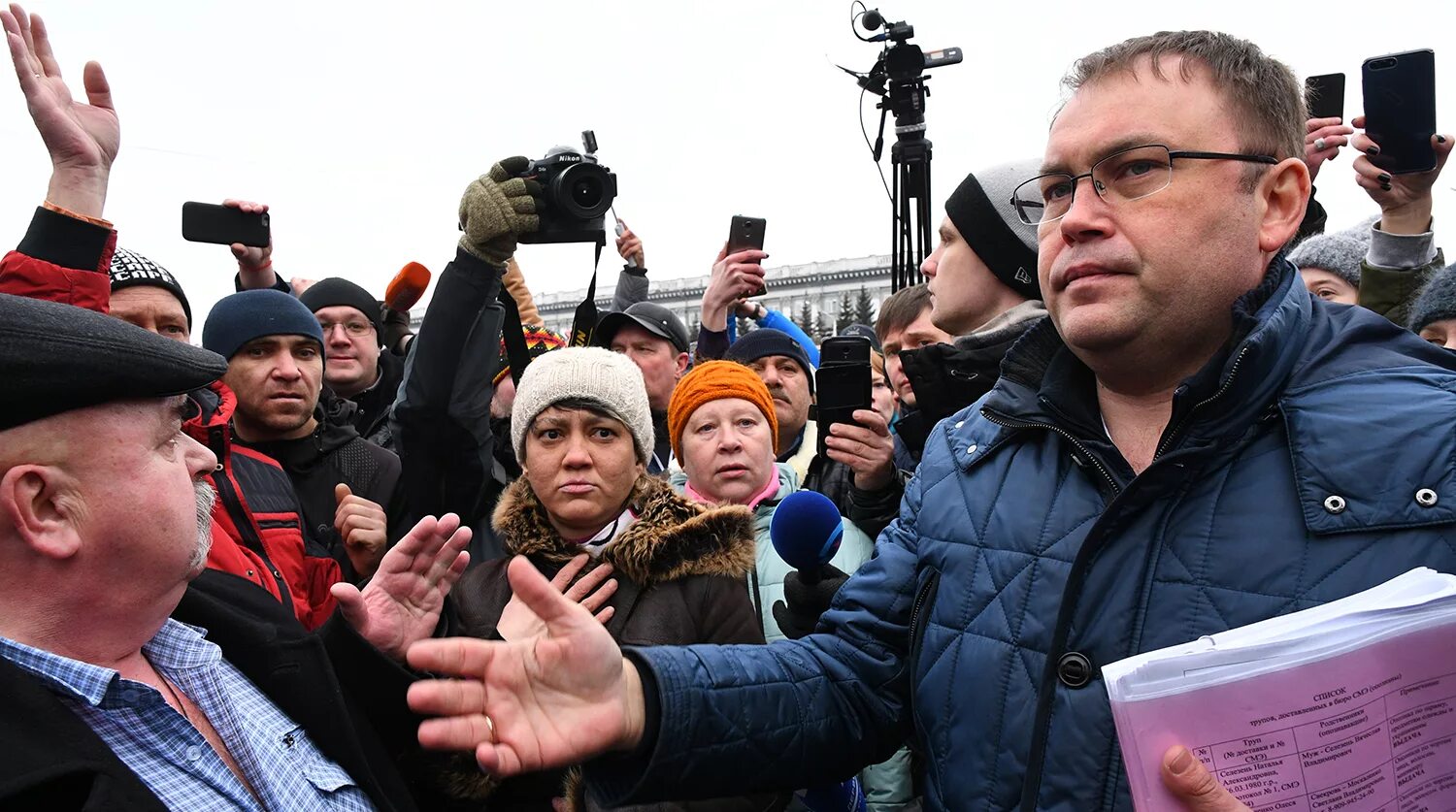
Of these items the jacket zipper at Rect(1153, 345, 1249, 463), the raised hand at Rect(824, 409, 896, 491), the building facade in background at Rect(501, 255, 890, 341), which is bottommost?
the building facade in background at Rect(501, 255, 890, 341)

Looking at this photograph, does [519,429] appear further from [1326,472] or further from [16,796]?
[1326,472]

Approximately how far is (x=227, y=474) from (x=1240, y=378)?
2.79 metres

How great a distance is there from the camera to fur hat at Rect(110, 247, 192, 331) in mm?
3422

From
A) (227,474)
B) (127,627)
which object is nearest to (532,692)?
(127,627)

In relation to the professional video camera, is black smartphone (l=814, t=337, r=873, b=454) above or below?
below

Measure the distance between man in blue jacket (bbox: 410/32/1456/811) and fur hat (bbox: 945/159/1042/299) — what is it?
91 centimetres

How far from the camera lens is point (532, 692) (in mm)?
1574

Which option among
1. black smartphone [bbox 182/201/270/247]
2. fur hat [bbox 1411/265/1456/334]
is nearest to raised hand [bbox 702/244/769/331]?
black smartphone [bbox 182/201/270/247]

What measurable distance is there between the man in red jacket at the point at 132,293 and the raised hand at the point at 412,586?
1.40 feet

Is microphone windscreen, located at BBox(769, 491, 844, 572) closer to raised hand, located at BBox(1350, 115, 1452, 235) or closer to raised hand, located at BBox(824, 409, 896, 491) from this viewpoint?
raised hand, located at BBox(824, 409, 896, 491)

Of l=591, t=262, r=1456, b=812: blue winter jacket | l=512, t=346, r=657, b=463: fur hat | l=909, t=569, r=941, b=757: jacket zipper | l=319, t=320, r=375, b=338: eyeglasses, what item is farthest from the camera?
l=319, t=320, r=375, b=338: eyeglasses

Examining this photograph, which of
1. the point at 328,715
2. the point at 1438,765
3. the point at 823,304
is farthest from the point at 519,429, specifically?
the point at 823,304

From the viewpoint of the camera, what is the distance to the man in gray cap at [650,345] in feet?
17.5

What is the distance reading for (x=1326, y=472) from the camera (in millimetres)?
1503
